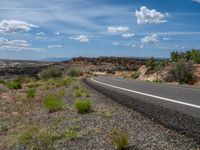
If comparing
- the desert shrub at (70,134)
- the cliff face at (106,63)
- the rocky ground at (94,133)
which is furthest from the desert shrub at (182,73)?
the cliff face at (106,63)

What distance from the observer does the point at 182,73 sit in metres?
41.9

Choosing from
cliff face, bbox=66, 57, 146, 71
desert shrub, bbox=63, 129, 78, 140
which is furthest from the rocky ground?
cliff face, bbox=66, 57, 146, 71

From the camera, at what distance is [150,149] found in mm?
8930

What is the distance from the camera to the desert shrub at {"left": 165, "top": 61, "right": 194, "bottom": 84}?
41.5m

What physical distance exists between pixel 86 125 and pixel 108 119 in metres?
1.04

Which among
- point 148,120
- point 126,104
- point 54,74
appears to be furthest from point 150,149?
point 54,74

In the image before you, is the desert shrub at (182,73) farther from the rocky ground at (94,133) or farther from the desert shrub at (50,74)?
the desert shrub at (50,74)

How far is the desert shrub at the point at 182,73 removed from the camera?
136 feet

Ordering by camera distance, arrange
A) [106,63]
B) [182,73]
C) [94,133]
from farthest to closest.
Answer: [106,63] → [182,73] → [94,133]

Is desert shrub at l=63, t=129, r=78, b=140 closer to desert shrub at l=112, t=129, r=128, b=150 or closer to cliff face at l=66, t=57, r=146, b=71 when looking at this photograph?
desert shrub at l=112, t=129, r=128, b=150

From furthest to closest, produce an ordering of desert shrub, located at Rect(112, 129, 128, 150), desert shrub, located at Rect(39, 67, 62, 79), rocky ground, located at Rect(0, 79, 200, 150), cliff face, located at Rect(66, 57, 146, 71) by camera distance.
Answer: cliff face, located at Rect(66, 57, 146, 71)
desert shrub, located at Rect(39, 67, 62, 79)
rocky ground, located at Rect(0, 79, 200, 150)
desert shrub, located at Rect(112, 129, 128, 150)

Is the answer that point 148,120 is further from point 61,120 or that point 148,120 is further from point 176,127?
point 61,120

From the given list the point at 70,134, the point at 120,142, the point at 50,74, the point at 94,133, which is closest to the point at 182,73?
the point at 94,133

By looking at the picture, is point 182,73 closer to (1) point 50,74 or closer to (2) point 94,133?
(2) point 94,133
